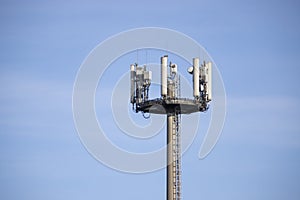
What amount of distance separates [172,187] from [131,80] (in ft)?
46.5

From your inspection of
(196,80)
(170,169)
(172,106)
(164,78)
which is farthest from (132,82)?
(170,169)

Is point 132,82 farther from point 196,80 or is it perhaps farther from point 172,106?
point 196,80

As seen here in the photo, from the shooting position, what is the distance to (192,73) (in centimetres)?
14450

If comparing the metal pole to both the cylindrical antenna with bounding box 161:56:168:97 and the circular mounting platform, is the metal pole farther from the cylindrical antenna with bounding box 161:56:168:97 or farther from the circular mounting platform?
the cylindrical antenna with bounding box 161:56:168:97

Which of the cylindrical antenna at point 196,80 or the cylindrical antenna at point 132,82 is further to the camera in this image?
the cylindrical antenna at point 132,82

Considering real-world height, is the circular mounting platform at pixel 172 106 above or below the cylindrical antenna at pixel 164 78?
below

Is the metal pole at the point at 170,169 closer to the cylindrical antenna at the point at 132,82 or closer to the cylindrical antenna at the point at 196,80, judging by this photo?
the cylindrical antenna at the point at 196,80

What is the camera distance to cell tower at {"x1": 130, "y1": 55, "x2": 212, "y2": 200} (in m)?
143

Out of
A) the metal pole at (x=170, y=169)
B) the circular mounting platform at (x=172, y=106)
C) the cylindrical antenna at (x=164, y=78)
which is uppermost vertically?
the cylindrical antenna at (x=164, y=78)

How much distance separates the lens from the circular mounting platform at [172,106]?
14325 centimetres

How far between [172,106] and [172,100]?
1.13 metres

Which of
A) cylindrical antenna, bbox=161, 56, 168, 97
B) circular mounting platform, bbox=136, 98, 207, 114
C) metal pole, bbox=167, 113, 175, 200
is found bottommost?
A: metal pole, bbox=167, 113, 175, 200

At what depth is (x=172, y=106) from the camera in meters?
144

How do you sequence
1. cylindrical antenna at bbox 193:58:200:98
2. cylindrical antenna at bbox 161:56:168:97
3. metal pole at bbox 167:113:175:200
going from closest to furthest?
cylindrical antenna at bbox 161:56:168:97 < metal pole at bbox 167:113:175:200 < cylindrical antenna at bbox 193:58:200:98
